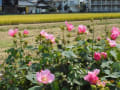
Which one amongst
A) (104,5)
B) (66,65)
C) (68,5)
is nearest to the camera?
(66,65)

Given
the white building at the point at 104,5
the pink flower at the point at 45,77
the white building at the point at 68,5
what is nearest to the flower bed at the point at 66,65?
the pink flower at the point at 45,77

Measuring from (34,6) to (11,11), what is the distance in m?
4.92

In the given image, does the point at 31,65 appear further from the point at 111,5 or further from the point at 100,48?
the point at 111,5

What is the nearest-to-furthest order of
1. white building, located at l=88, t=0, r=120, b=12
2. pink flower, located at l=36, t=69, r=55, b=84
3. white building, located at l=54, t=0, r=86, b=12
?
pink flower, located at l=36, t=69, r=55, b=84
white building, located at l=88, t=0, r=120, b=12
white building, located at l=54, t=0, r=86, b=12

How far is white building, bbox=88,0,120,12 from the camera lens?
150 ft

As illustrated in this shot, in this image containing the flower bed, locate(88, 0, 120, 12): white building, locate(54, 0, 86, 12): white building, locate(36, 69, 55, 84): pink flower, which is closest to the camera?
locate(36, 69, 55, 84): pink flower

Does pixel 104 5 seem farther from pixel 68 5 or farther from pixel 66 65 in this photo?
pixel 66 65

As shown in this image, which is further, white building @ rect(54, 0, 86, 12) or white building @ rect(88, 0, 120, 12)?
white building @ rect(54, 0, 86, 12)

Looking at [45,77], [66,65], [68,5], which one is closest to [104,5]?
[68,5]

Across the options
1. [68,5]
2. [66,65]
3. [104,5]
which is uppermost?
[68,5]

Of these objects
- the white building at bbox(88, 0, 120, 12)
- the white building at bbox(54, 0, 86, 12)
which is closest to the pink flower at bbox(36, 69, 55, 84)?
the white building at bbox(88, 0, 120, 12)

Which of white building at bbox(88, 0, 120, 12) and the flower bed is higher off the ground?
white building at bbox(88, 0, 120, 12)

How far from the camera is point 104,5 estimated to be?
46375 millimetres

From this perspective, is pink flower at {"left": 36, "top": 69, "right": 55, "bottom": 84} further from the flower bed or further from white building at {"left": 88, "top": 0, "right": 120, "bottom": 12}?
white building at {"left": 88, "top": 0, "right": 120, "bottom": 12}
